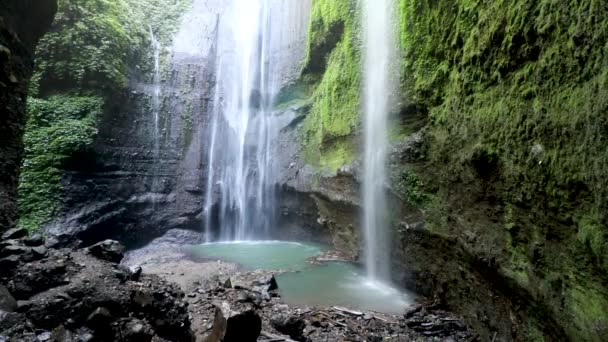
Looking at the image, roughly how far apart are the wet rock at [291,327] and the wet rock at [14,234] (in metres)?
3.42

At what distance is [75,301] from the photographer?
12.1 ft

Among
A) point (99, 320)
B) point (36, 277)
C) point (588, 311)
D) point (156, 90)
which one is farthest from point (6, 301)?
point (156, 90)

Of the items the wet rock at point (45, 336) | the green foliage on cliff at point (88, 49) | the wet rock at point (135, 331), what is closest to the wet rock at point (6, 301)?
the wet rock at point (45, 336)

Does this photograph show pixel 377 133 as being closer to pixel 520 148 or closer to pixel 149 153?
pixel 520 148

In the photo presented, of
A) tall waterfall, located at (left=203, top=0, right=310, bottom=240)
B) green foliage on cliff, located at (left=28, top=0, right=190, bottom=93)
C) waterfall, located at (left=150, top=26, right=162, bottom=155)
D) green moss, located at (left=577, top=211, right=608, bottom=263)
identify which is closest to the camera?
green moss, located at (left=577, top=211, right=608, bottom=263)

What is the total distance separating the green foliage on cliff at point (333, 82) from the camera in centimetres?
1067

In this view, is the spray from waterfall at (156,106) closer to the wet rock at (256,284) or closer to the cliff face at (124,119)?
the cliff face at (124,119)

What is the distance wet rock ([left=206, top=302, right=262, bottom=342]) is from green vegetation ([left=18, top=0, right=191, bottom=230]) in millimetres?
9275

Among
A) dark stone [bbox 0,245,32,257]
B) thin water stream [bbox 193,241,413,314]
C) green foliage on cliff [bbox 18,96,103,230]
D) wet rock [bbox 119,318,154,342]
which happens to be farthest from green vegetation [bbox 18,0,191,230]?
wet rock [bbox 119,318,154,342]

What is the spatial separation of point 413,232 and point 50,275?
577cm

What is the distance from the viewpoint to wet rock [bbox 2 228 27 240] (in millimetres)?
4242

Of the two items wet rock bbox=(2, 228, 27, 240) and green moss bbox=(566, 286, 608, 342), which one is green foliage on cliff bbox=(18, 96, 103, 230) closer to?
wet rock bbox=(2, 228, 27, 240)

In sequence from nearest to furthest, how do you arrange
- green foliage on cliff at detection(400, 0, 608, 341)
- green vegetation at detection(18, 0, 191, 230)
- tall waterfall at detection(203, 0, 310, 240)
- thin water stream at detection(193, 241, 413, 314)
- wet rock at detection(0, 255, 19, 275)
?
1. green foliage on cliff at detection(400, 0, 608, 341)
2. wet rock at detection(0, 255, 19, 275)
3. thin water stream at detection(193, 241, 413, 314)
4. green vegetation at detection(18, 0, 191, 230)
5. tall waterfall at detection(203, 0, 310, 240)

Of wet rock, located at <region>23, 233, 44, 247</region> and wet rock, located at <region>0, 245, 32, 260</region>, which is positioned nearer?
wet rock, located at <region>0, 245, 32, 260</region>
